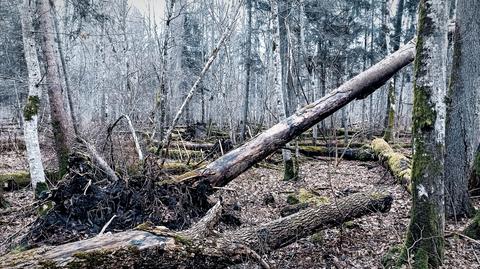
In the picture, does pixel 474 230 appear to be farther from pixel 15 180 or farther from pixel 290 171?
pixel 15 180

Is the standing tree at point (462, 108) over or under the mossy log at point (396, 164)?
over

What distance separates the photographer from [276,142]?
21.7ft

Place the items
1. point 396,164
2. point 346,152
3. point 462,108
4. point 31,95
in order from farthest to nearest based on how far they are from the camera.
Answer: point 346,152 < point 396,164 < point 31,95 < point 462,108

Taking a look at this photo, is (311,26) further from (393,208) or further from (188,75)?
(393,208)

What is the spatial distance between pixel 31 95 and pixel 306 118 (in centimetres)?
575

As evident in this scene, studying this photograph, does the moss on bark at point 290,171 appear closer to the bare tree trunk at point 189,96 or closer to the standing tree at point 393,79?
the bare tree trunk at point 189,96

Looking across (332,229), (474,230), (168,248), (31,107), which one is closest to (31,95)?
(31,107)

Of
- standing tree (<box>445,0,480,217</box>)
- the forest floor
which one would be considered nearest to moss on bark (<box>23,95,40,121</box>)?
the forest floor

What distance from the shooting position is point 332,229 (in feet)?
18.7

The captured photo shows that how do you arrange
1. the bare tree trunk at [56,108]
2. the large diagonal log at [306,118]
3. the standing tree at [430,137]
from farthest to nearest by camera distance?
the bare tree trunk at [56,108], the large diagonal log at [306,118], the standing tree at [430,137]

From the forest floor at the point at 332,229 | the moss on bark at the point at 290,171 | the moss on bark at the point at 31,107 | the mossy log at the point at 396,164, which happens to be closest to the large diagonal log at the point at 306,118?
the forest floor at the point at 332,229

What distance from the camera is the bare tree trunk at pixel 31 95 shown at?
7039 millimetres

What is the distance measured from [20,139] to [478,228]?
648 inches

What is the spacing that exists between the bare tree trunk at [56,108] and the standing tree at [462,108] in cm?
761
